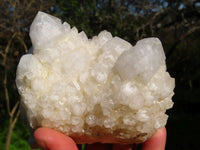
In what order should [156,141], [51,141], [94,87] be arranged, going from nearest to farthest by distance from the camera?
[51,141]
[94,87]
[156,141]

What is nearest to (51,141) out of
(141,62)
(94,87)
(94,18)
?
(94,87)

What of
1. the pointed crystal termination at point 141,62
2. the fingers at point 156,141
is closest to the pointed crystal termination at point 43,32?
the pointed crystal termination at point 141,62

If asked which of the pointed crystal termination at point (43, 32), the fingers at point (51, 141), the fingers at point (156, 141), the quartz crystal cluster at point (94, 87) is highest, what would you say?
the pointed crystal termination at point (43, 32)

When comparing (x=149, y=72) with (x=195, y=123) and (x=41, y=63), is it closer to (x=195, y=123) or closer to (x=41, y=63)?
(x=41, y=63)

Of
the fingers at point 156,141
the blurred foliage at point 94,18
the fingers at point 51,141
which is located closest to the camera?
the fingers at point 51,141

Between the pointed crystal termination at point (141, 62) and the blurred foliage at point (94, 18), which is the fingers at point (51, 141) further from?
the blurred foliage at point (94, 18)

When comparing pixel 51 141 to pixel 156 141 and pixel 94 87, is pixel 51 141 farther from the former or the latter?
pixel 156 141

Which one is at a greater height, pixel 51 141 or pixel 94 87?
pixel 94 87

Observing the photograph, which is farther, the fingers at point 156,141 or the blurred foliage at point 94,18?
the blurred foliage at point 94,18

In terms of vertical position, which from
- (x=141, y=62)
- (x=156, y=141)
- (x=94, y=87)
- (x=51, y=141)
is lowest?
(x=156, y=141)
